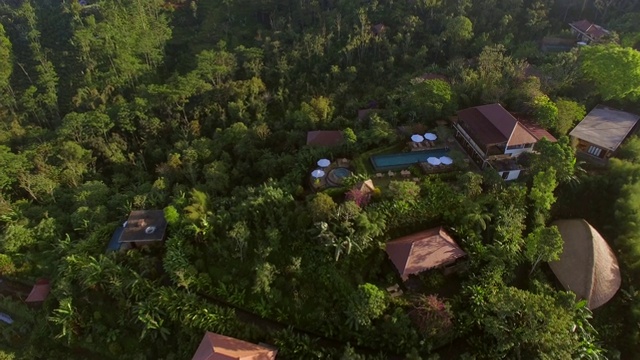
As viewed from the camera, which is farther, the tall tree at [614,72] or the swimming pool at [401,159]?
the tall tree at [614,72]

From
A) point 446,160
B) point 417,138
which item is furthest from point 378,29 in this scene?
point 446,160

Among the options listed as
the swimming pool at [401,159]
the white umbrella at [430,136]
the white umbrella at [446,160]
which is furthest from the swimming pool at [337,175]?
the white umbrella at [430,136]

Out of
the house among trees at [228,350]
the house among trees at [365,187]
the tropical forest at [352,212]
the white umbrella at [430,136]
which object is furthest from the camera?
the white umbrella at [430,136]

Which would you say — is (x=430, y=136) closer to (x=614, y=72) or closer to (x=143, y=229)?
(x=614, y=72)

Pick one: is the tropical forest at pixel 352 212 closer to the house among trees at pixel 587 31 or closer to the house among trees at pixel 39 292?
the house among trees at pixel 39 292

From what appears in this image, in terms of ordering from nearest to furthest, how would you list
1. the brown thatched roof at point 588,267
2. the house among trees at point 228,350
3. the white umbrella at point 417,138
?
the house among trees at point 228,350 < the brown thatched roof at point 588,267 < the white umbrella at point 417,138

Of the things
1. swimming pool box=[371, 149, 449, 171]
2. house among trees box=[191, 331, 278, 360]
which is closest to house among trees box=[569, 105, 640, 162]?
swimming pool box=[371, 149, 449, 171]

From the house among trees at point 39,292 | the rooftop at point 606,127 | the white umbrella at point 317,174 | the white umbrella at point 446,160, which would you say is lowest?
the house among trees at point 39,292
